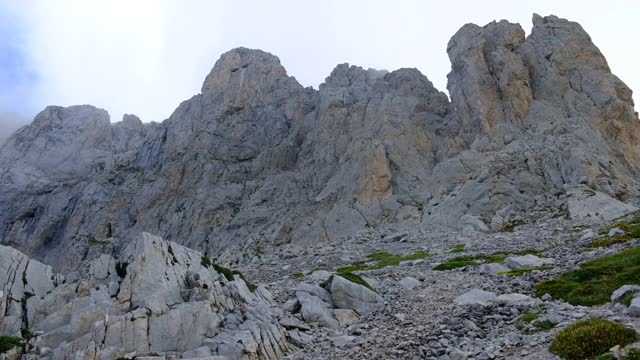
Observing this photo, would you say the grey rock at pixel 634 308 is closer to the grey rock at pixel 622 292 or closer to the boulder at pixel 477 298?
the grey rock at pixel 622 292

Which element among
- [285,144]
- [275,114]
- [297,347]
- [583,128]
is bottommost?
[297,347]

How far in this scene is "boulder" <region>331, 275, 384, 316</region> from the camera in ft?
116

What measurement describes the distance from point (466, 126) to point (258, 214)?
173 ft

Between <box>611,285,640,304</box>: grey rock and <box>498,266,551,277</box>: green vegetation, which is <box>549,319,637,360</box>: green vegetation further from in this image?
<box>498,266,551,277</box>: green vegetation

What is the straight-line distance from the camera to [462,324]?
86.7 ft

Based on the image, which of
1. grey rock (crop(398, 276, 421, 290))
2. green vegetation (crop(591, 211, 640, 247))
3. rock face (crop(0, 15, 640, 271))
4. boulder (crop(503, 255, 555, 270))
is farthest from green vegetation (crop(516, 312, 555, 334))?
rock face (crop(0, 15, 640, 271))

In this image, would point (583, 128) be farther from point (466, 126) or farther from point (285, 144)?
point (285, 144)

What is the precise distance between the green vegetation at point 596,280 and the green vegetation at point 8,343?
29.3 metres

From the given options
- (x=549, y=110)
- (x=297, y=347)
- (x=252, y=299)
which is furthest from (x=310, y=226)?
(x=297, y=347)

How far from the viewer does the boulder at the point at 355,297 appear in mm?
35219

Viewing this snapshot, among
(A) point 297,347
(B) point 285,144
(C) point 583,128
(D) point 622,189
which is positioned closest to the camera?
(A) point 297,347

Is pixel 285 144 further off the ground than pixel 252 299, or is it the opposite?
pixel 285 144

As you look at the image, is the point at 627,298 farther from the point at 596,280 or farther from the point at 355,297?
the point at 355,297

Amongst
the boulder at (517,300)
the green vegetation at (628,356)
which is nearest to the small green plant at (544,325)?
the boulder at (517,300)
